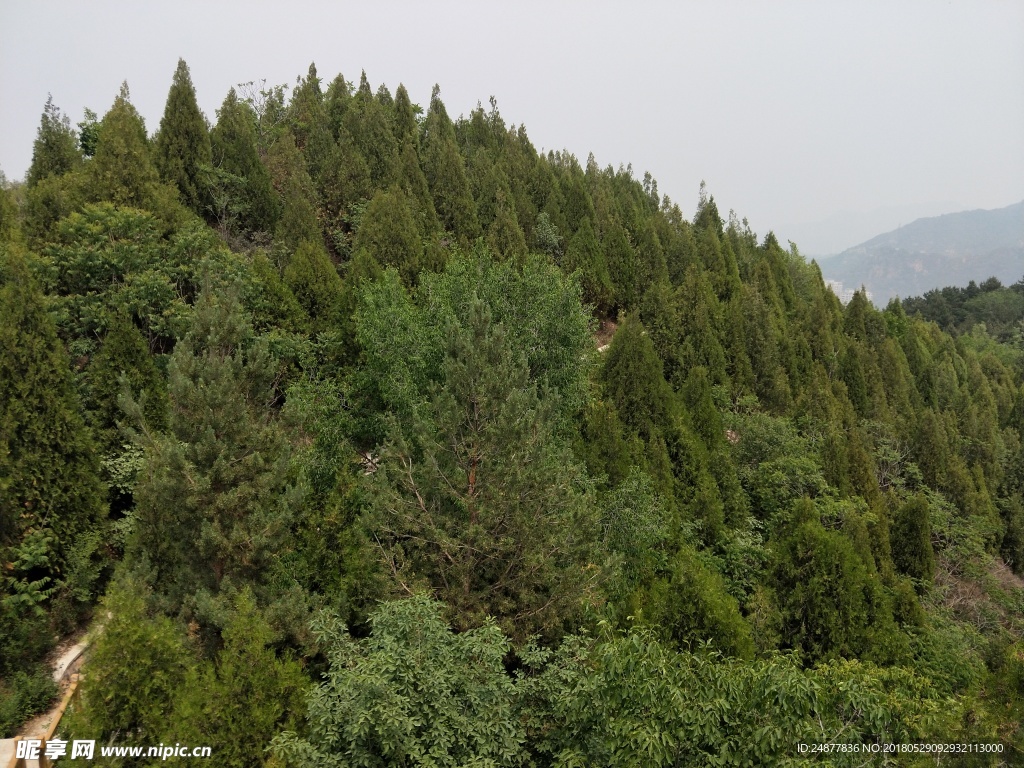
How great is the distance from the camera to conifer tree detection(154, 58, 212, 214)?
22500mm

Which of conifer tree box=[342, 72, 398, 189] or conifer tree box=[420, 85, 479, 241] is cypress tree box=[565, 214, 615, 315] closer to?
conifer tree box=[420, 85, 479, 241]

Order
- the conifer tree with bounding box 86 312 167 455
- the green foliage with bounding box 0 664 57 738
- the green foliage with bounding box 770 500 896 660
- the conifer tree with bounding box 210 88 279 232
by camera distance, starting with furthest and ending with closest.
A: the conifer tree with bounding box 210 88 279 232
the conifer tree with bounding box 86 312 167 455
the green foliage with bounding box 770 500 896 660
the green foliage with bounding box 0 664 57 738

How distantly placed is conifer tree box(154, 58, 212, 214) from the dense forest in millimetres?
125

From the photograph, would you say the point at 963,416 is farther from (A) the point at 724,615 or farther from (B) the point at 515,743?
(B) the point at 515,743

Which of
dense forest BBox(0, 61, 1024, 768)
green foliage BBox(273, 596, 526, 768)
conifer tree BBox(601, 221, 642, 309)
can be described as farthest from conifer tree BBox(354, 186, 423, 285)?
green foliage BBox(273, 596, 526, 768)

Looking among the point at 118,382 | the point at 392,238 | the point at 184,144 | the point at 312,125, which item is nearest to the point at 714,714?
the point at 118,382

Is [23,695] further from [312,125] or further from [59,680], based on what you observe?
[312,125]

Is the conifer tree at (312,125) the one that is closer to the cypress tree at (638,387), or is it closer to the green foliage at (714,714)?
the cypress tree at (638,387)

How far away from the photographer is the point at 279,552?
404 inches

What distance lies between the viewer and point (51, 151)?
21.9 meters

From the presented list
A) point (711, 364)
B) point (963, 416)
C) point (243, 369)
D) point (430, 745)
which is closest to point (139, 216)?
point (243, 369)

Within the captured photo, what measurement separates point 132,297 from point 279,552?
29.7 feet

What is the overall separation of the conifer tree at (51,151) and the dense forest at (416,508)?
10 cm

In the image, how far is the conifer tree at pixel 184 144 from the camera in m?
22.5
